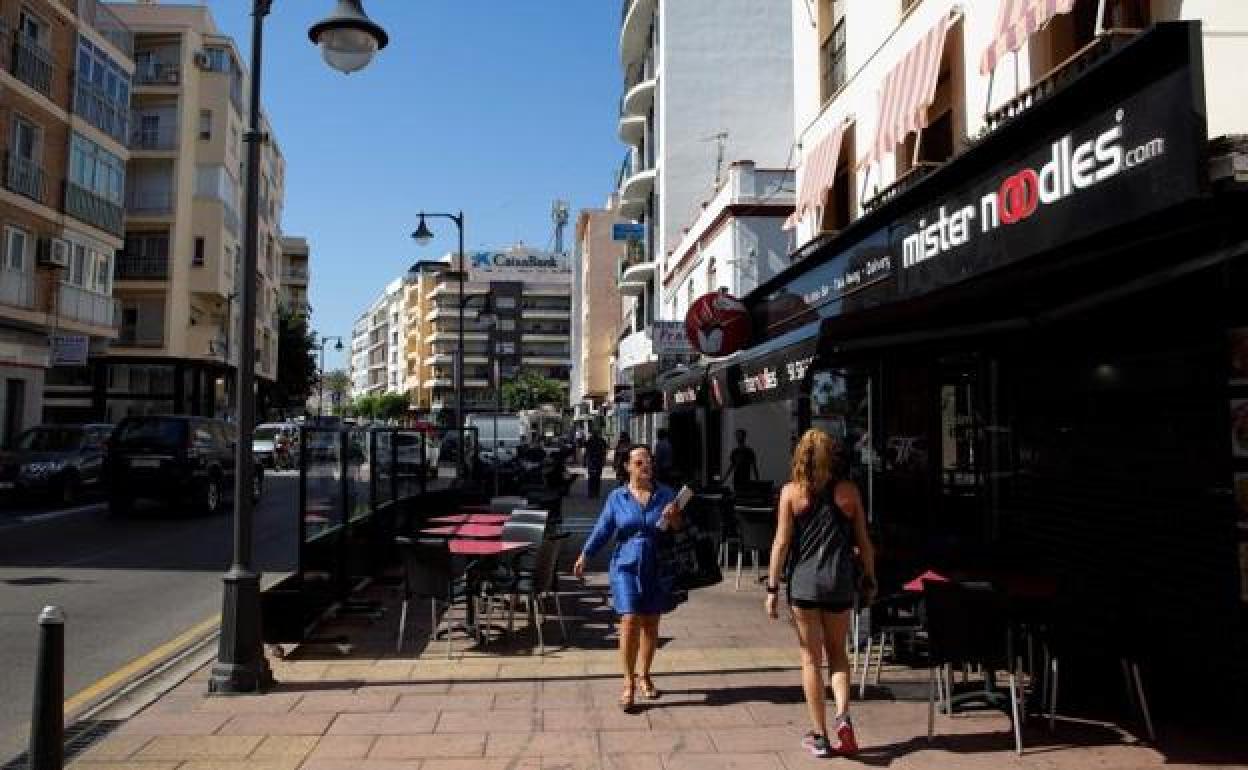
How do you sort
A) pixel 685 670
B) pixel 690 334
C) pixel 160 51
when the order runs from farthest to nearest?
pixel 160 51
pixel 690 334
pixel 685 670

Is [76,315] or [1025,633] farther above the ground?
[76,315]

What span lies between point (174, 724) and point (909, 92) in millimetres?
9089

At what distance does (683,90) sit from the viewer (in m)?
31.7

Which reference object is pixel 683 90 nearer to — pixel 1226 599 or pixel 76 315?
pixel 76 315

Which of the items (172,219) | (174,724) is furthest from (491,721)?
(172,219)

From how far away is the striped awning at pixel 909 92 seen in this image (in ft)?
33.1

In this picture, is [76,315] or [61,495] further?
[76,315]

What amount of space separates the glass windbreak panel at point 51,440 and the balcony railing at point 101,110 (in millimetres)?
12679

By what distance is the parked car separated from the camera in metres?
19.2

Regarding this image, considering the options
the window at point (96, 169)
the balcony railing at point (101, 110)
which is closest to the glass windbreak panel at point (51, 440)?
the window at point (96, 169)

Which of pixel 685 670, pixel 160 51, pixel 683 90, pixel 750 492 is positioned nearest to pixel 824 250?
pixel 750 492

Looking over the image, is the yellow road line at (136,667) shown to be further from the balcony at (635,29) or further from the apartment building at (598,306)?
the apartment building at (598,306)

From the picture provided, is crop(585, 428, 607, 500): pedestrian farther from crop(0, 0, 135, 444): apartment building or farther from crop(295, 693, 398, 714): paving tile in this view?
crop(295, 693, 398, 714): paving tile

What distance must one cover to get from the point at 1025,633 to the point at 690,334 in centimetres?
985
